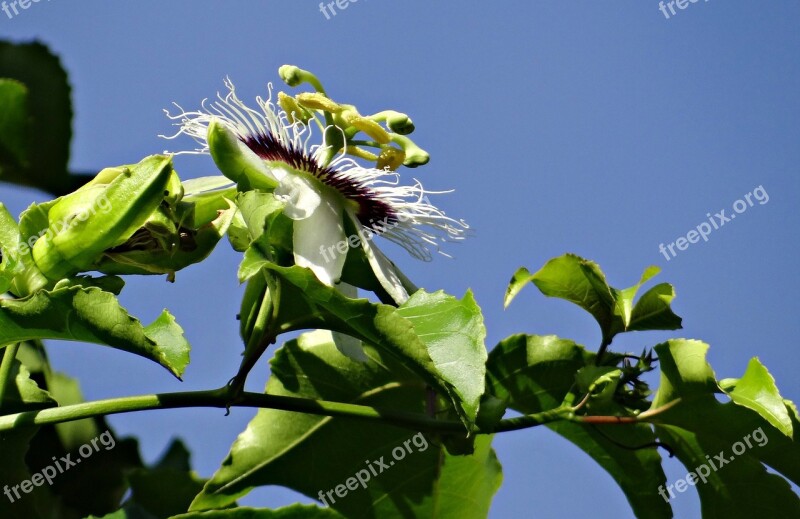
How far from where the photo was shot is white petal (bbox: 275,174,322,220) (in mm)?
1247

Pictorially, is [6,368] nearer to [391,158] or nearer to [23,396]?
[23,396]

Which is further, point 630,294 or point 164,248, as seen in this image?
point 630,294

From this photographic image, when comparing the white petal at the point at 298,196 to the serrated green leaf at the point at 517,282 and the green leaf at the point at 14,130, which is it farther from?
the green leaf at the point at 14,130

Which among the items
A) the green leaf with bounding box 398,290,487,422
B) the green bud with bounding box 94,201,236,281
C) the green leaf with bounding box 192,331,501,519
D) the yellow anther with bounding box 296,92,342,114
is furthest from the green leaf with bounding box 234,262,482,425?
the yellow anther with bounding box 296,92,342,114

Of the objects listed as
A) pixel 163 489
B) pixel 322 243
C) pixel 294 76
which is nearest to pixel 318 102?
pixel 294 76

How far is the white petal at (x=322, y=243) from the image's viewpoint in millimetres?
1162

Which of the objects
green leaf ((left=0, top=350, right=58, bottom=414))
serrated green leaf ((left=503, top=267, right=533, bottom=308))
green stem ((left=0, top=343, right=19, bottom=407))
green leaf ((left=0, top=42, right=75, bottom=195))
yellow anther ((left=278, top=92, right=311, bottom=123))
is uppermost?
green leaf ((left=0, top=42, right=75, bottom=195))

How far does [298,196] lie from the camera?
4.28 ft

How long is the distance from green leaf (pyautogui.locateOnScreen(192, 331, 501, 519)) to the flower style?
16 centimetres

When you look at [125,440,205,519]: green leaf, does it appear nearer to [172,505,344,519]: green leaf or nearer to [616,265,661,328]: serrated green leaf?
[172,505,344,519]: green leaf
